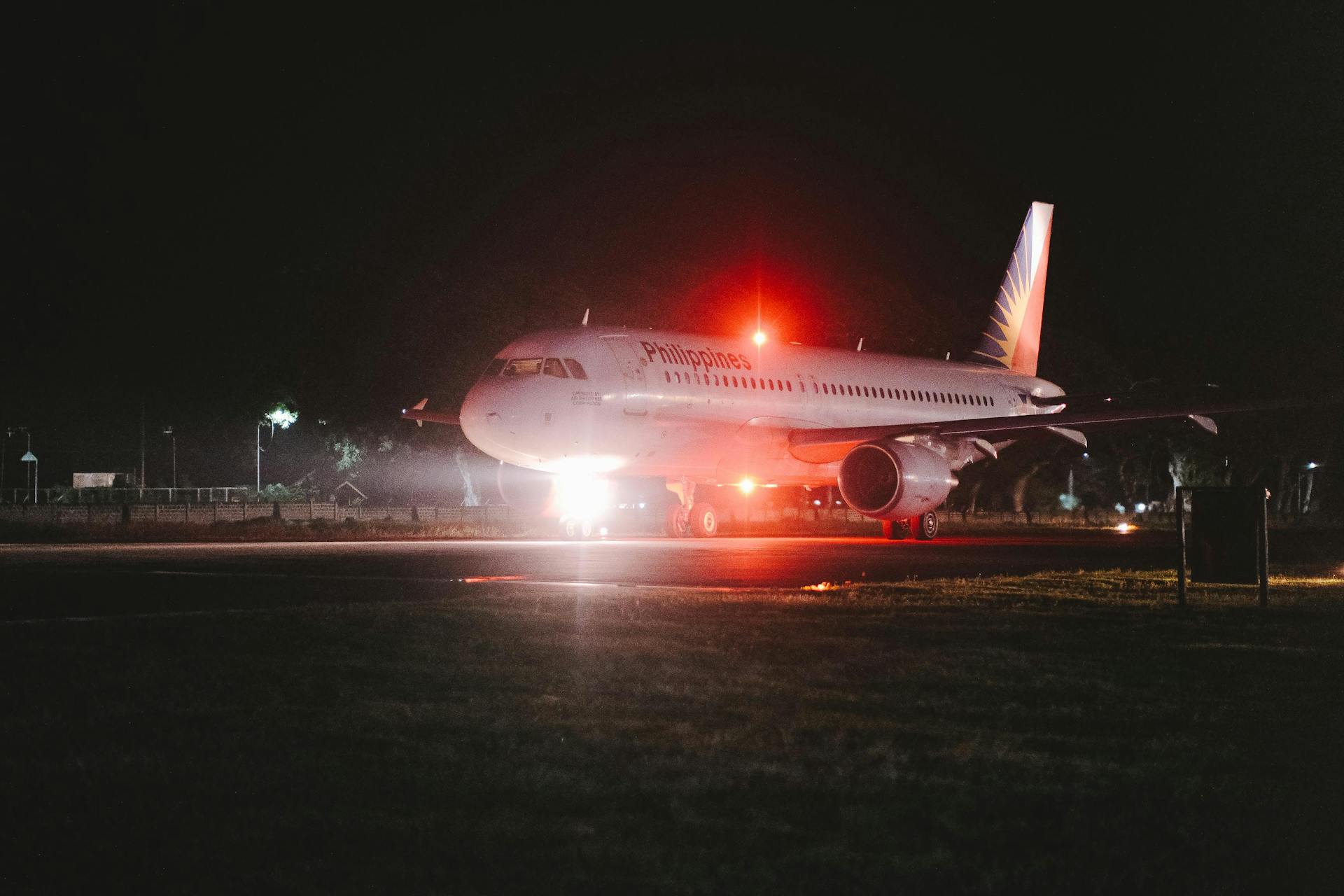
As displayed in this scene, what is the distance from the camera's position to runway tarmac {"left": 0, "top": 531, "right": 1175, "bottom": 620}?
1338 centimetres

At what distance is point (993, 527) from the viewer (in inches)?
1567

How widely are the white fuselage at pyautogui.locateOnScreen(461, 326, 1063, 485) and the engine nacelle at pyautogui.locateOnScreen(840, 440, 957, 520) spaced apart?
101 inches

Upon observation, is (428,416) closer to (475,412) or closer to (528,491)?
(475,412)

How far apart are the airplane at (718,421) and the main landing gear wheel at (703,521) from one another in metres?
0.03

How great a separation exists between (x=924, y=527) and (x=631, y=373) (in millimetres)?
7679

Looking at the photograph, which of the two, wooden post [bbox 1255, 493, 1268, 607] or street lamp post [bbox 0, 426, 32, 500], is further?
street lamp post [bbox 0, 426, 32, 500]

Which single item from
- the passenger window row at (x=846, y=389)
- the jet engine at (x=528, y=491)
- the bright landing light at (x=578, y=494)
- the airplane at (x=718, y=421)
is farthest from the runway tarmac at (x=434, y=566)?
the jet engine at (x=528, y=491)

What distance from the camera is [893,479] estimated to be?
25781 millimetres

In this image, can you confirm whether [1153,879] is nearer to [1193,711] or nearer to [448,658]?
[1193,711]

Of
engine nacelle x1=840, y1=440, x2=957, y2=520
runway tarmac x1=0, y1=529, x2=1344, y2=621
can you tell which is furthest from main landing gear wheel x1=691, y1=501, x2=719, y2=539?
engine nacelle x1=840, y1=440, x2=957, y2=520

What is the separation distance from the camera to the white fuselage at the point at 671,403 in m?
24.7

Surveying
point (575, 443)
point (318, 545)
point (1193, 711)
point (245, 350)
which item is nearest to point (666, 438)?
point (575, 443)

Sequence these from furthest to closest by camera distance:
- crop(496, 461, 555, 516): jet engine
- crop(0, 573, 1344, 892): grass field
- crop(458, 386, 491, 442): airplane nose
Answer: crop(496, 461, 555, 516): jet engine
crop(458, 386, 491, 442): airplane nose
crop(0, 573, 1344, 892): grass field

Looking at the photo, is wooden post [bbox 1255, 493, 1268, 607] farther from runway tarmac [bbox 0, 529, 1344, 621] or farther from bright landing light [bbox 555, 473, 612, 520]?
bright landing light [bbox 555, 473, 612, 520]
